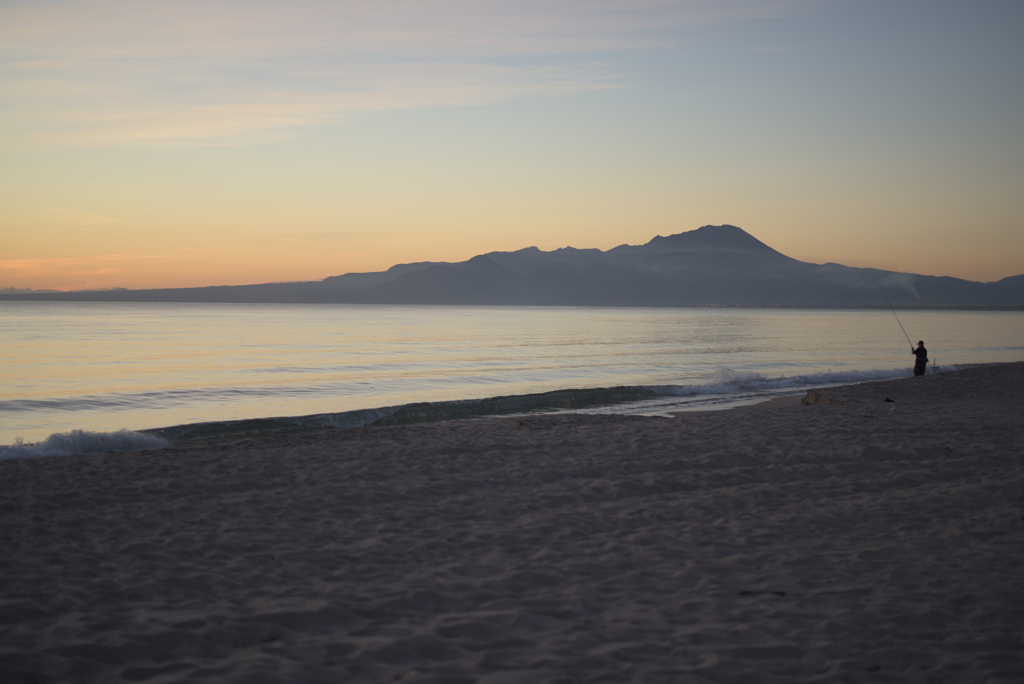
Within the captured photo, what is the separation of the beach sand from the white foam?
8.03 feet

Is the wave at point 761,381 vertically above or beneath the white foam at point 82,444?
above

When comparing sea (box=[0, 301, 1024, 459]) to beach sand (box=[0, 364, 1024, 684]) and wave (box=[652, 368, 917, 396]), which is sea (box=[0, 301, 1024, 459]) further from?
beach sand (box=[0, 364, 1024, 684])

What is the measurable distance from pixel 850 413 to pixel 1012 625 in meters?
10.3

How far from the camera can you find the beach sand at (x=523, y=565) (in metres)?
3.94

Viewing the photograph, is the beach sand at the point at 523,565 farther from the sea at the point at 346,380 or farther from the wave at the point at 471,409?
the sea at the point at 346,380

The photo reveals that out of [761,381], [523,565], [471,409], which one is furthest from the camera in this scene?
[761,381]

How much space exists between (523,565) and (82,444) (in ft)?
35.8

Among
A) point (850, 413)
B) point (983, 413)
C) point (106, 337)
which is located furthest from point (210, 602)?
point (106, 337)

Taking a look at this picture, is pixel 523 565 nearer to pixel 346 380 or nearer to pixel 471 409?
pixel 471 409

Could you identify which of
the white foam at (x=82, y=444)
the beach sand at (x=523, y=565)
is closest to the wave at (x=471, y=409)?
the white foam at (x=82, y=444)

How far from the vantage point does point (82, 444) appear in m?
12.6

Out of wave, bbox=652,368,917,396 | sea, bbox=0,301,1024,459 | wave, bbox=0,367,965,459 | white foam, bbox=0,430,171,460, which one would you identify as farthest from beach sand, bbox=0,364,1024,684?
wave, bbox=652,368,917,396

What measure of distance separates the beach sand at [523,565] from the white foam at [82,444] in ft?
8.03

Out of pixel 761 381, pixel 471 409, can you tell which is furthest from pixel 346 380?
pixel 761 381
